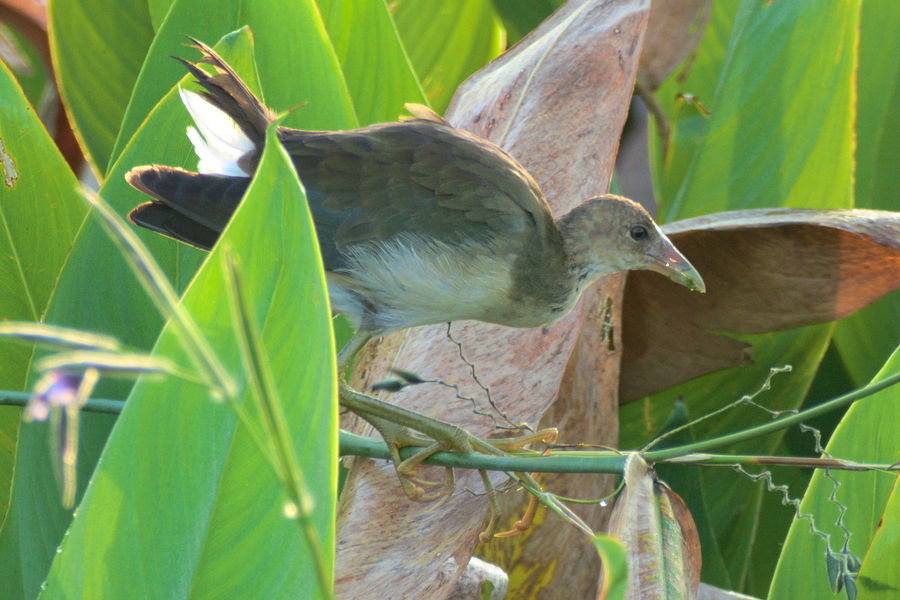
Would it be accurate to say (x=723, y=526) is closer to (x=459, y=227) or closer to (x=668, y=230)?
(x=668, y=230)

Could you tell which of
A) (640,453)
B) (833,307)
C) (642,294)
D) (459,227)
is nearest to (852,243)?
(833,307)

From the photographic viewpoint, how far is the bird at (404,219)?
3.37 ft

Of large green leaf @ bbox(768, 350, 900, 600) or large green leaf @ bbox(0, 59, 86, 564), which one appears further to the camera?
large green leaf @ bbox(0, 59, 86, 564)

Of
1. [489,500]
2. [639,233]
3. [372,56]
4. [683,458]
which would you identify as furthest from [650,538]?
[372,56]

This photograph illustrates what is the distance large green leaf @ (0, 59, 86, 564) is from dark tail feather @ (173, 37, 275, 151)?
17cm

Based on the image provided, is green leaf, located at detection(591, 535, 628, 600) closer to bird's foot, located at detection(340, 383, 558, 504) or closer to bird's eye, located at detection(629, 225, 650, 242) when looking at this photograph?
bird's foot, located at detection(340, 383, 558, 504)

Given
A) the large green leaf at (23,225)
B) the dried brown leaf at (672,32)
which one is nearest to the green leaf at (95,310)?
the large green leaf at (23,225)

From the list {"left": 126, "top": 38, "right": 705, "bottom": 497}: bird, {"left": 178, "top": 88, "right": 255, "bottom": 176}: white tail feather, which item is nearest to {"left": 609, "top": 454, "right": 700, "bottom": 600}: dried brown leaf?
{"left": 126, "top": 38, "right": 705, "bottom": 497}: bird

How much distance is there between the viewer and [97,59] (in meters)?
1.36

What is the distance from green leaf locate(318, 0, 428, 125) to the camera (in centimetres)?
130

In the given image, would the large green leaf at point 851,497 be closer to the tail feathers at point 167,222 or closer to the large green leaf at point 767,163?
the large green leaf at point 767,163

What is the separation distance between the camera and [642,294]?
4.38 ft

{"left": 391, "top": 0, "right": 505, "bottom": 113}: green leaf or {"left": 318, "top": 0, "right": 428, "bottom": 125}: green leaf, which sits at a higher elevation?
{"left": 391, "top": 0, "right": 505, "bottom": 113}: green leaf

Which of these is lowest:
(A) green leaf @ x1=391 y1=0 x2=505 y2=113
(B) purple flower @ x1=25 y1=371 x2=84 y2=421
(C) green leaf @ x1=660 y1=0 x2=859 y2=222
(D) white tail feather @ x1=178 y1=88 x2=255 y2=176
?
(B) purple flower @ x1=25 y1=371 x2=84 y2=421
